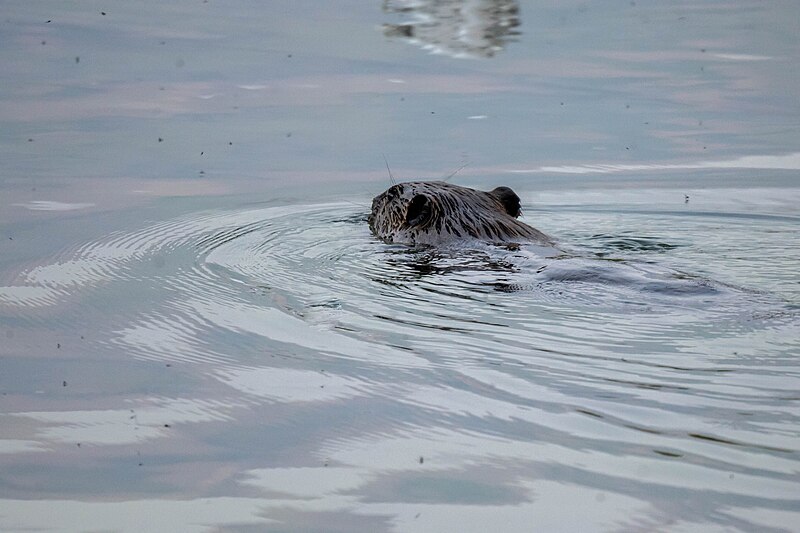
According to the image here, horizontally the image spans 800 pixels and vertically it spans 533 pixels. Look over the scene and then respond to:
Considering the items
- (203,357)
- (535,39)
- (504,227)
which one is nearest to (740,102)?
(535,39)

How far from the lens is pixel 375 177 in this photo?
1045cm

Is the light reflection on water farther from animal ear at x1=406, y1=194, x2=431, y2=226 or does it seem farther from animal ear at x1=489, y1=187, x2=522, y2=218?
animal ear at x1=489, y1=187, x2=522, y2=218

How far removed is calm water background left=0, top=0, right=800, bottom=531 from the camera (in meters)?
4.26

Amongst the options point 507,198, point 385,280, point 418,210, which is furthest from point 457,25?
point 385,280

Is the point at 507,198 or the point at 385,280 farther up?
the point at 507,198

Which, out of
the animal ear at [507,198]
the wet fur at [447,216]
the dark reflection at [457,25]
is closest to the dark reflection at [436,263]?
the wet fur at [447,216]

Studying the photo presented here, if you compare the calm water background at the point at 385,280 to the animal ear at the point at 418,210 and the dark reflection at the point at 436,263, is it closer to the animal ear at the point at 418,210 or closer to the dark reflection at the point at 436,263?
the dark reflection at the point at 436,263

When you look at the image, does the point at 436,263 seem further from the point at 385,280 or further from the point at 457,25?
the point at 457,25

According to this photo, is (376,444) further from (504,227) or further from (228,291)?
(504,227)

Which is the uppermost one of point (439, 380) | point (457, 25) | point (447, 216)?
point (457, 25)

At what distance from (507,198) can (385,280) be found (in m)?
1.79

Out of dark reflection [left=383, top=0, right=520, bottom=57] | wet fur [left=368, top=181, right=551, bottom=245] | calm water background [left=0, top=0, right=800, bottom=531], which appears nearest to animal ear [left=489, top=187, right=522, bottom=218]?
wet fur [left=368, top=181, right=551, bottom=245]

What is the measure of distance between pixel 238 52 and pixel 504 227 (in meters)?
6.65

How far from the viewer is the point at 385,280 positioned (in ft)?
23.8
